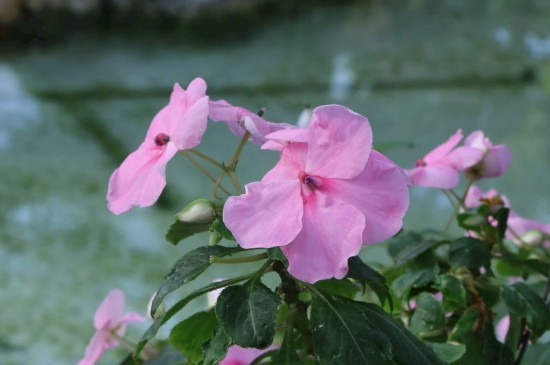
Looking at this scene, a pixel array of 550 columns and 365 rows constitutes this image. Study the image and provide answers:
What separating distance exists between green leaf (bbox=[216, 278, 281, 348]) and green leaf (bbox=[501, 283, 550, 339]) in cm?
23

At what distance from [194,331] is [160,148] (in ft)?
0.46

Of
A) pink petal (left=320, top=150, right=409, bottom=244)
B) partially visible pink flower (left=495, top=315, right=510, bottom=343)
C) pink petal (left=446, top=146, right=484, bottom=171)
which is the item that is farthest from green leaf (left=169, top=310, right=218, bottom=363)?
partially visible pink flower (left=495, top=315, right=510, bottom=343)

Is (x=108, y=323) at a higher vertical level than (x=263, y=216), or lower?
lower

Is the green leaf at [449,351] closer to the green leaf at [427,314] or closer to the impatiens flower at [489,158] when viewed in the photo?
the green leaf at [427,314]

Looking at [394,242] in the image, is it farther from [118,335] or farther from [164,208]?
[164,208]

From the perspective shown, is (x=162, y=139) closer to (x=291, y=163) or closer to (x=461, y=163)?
(x=291, y=163)

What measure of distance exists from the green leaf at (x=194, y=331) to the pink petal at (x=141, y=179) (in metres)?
0.10

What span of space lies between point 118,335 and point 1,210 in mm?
1356

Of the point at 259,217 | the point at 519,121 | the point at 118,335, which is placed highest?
the point at 259,217

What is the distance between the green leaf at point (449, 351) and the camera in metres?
0.67

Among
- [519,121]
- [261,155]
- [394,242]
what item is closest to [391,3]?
[519,121]

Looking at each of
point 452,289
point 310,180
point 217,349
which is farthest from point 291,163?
point 452,289

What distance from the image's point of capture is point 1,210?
6.80 ft

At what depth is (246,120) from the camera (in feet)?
1.85
